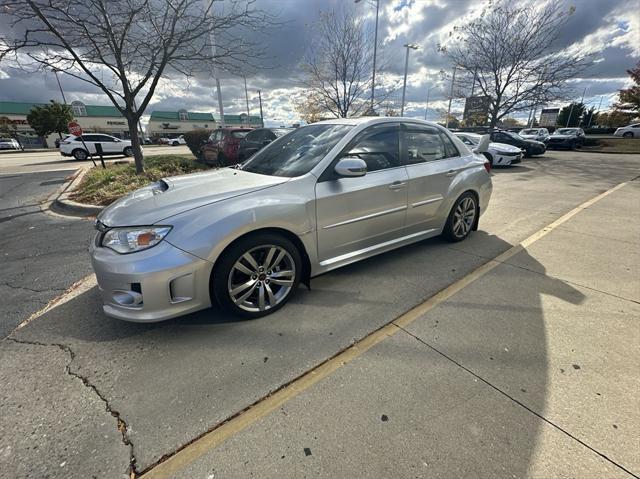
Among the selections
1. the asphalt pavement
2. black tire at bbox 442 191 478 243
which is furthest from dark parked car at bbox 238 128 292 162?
the asphalt pavement

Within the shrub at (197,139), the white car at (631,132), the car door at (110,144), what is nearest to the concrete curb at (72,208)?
the shrub at (197,139)

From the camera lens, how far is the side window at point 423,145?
3570 millimetres

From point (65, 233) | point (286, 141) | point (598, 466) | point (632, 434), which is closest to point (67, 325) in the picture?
point (286, 141)

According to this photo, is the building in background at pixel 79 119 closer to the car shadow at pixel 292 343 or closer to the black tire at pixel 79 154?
the black tire at pixel 79 154

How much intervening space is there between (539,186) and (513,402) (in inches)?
344

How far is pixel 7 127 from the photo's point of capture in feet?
145

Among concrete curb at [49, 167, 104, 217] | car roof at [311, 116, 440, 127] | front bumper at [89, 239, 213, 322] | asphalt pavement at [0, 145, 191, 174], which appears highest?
car roof at [311, 116, 440, 127]

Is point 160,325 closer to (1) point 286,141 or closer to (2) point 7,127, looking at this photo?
(1) point 286,141

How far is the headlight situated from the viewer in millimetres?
2223

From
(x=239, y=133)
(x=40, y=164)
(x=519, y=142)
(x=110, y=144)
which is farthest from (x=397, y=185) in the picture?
(x=110, y=144)

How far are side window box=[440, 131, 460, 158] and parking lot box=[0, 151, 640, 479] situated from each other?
4.93ft

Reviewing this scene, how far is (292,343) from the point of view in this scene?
2.34m

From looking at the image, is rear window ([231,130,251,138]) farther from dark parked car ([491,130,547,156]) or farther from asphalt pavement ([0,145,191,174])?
dark parked car ([491,130,547,156])

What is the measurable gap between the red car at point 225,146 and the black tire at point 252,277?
8.64 m
